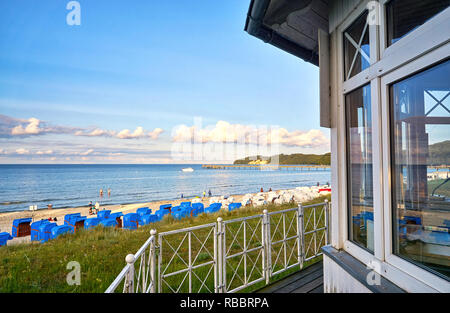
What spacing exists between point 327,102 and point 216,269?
218 centimetres

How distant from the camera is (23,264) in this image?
4129 mm

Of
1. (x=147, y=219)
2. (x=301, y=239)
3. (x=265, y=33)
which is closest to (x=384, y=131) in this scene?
(x=265, y=33)

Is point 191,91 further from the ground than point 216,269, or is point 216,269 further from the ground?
point 191,91

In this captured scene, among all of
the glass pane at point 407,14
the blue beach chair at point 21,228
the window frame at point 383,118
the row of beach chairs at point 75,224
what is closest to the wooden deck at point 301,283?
the window frame at point 383,118

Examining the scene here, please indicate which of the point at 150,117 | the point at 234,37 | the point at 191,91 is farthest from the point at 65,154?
the point at 234,37

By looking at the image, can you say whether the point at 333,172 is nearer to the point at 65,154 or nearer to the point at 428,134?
the point at 428,134

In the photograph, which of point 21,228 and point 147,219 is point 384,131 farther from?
point 21,228

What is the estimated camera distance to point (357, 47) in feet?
5.51

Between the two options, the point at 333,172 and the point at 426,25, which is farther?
the point at 333,172

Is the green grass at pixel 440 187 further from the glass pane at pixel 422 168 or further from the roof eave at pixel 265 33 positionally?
the roof eave at pixel 265 33

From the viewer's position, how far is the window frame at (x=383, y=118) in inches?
41.5

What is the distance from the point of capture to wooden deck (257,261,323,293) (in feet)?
9.24

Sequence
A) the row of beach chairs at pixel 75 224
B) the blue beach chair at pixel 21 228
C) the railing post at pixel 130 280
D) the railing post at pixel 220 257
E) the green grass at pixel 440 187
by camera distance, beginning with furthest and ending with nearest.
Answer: the blue beach chair at pixel 21 228 < the row of beach chairs at pixel 75 224 < the railing post at pixel 220 257 < the railing post at pixel 130 280 < the green grass at pixel 440 187

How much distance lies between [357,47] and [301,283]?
8.86ft
